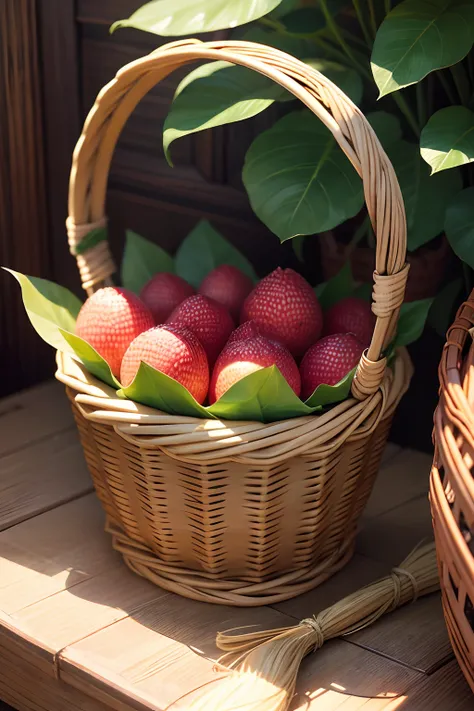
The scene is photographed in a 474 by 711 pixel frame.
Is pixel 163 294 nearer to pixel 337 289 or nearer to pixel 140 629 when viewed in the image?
pixel 337 289

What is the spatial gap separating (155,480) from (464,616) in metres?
0.36

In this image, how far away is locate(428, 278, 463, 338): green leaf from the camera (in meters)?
1.29

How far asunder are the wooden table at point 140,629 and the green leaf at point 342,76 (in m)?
0.57

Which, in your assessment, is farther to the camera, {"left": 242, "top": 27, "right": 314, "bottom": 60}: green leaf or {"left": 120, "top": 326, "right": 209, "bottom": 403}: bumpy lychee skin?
{"left": 242, "top": 27, "right": 314, "bottom": 60}: green leaf

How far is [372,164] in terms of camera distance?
0.91m

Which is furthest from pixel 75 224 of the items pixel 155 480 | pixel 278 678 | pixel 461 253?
pixel 278 678

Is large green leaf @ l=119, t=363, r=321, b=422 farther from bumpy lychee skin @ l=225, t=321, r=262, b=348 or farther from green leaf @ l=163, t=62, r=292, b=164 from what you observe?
green leaf @ l=163, t=62, r=292, b=164

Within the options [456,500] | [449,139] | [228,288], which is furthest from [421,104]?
[456,500]

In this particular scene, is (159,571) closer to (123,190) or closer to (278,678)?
(278,678)

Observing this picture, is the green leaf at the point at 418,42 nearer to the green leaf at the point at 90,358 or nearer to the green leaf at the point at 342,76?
the green leaf at the point at 342,76

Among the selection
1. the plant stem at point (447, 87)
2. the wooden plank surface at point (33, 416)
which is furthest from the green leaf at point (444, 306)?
the wooden plank surface at point (33, 416)

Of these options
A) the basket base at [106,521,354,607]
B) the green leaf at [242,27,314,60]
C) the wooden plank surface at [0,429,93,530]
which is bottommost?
the wooden plank surface at [0,429,93,530]

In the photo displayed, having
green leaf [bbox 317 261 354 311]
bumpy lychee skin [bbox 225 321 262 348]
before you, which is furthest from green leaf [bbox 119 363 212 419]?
green leaf [bbox 317 261 354 311]

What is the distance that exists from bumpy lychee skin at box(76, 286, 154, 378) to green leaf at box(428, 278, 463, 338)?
44 centimetres
